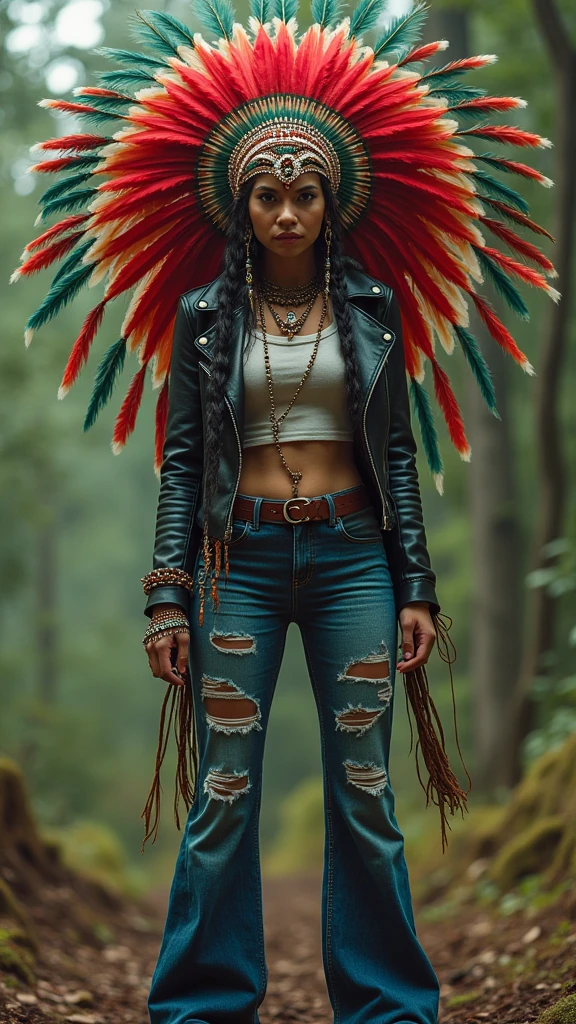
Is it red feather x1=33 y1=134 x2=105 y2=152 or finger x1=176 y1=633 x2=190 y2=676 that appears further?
red feather x1=33 y1=134 x2=105 y2=152

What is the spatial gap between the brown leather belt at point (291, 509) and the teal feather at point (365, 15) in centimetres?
147

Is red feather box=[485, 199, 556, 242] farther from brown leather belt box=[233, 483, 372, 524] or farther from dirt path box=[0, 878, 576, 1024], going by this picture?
dirt path box=[0, 878, 576, 1024]

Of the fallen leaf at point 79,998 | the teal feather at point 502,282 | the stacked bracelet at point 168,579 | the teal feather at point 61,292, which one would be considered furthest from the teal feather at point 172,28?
the fallen leaf at point 79,998

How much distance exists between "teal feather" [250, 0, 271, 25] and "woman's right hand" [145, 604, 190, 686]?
1881 mm

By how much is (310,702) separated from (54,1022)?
23.1 metres

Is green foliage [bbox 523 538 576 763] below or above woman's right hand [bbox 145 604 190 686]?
below

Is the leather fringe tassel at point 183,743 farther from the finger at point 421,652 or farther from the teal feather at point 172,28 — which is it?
the teal feather at point 172,28

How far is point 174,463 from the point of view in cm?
311

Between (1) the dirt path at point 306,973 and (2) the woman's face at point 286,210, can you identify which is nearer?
(2) the woman's face at point 286,210

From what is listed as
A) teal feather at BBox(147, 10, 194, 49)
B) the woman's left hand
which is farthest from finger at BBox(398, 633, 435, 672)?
teal feather at BBox(147, 10, 194, 49)

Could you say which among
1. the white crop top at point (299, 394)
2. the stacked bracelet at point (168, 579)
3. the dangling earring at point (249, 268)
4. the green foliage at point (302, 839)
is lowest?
the green foliage at point (302, 839)

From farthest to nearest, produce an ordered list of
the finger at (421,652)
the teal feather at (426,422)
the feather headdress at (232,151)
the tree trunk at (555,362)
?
1. the tree trunk at (555,362)
2. the teal feather at (426,422)
3. the feather headdress at (232,151)
4. the finger at (421,652)

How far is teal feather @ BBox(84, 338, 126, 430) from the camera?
3.44 meters

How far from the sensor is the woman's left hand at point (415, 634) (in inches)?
120
